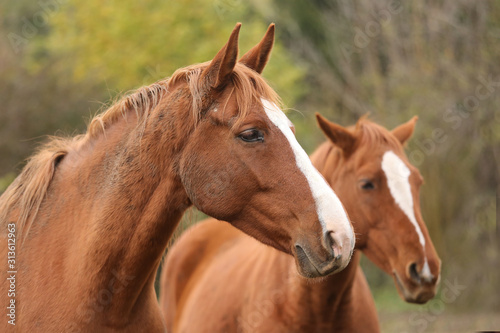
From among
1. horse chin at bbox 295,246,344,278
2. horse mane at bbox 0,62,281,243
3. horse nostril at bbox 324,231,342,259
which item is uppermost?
horse mane at bbox 0,62,281,243

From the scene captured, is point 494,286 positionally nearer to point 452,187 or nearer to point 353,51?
point 452,187

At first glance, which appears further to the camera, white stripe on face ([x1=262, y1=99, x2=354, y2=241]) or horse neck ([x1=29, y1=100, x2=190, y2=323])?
horse neck ([x1=29, y1=100, x2=190, y2=323])

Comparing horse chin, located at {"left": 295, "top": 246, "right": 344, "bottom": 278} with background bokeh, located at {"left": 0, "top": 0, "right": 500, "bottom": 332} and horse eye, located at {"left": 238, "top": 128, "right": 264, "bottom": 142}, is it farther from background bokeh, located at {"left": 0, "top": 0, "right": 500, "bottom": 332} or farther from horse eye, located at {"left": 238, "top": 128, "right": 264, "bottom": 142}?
background bokeh, located at {"left": 0, "top": 0, "right": 500, "bottom": 332}

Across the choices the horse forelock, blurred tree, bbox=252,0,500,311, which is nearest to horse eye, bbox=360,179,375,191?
the horse forelock

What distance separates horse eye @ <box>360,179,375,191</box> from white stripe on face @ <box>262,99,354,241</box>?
1.55 m

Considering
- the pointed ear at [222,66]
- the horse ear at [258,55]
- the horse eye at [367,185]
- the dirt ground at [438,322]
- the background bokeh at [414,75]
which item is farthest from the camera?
the background bokeh at [414,75]

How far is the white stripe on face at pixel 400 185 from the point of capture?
3826 mm

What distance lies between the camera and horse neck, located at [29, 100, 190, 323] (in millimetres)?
2580

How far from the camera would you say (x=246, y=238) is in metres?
5.29

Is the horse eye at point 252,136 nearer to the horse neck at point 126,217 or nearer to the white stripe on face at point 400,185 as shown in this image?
the horse neck at point 126,217

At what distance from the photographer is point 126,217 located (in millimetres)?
2592

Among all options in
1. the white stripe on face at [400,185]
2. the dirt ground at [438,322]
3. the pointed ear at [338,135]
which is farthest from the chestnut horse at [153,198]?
the dirt ground at [438,322]

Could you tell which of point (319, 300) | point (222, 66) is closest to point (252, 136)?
point (222, 66)

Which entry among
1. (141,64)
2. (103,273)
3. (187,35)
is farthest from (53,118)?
(103,273)
